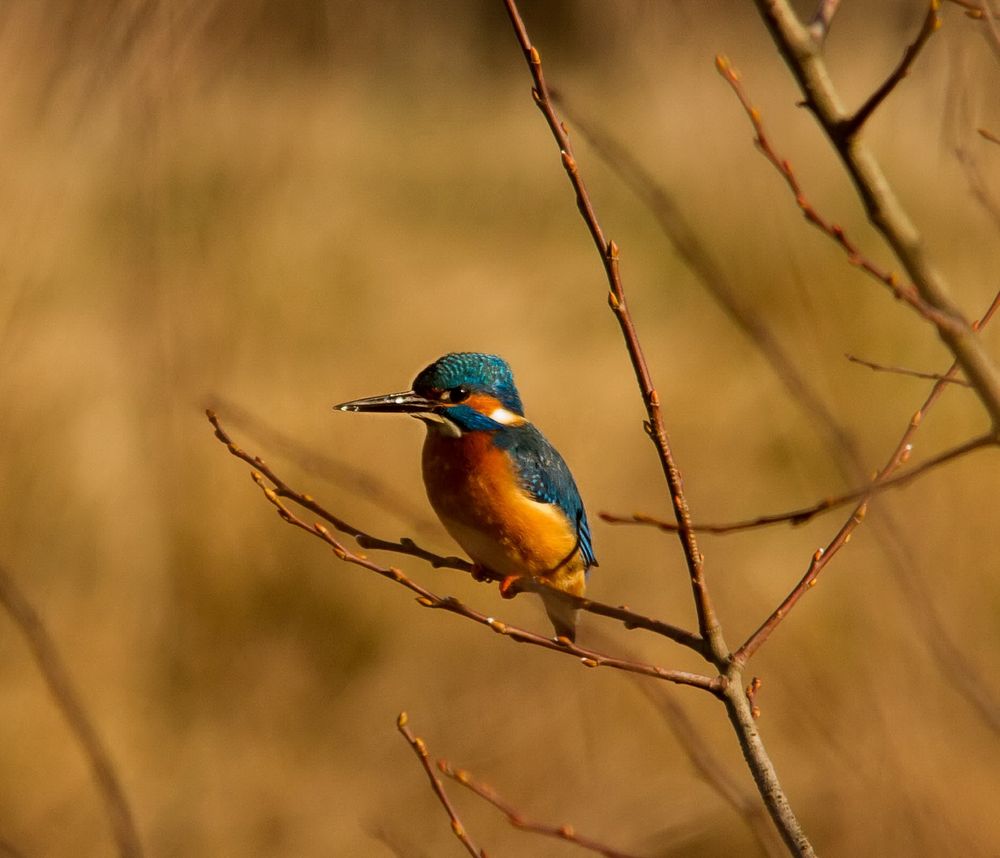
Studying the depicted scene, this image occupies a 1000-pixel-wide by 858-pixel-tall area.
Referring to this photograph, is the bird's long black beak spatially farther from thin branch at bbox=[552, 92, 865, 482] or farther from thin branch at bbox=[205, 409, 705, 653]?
thin branch at bbox=[552, 92, 865, 482]

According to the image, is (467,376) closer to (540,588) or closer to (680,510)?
(540,588)

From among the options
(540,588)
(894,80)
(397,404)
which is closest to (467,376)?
(397,404)

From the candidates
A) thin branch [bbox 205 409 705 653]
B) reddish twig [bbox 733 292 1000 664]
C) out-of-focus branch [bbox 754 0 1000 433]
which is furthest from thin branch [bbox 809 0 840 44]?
thin branch [bbox 205 409 705 653]

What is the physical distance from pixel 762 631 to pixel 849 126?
58cm

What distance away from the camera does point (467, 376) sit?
2.29m

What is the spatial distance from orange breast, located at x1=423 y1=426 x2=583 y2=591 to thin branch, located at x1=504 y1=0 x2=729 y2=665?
94cm

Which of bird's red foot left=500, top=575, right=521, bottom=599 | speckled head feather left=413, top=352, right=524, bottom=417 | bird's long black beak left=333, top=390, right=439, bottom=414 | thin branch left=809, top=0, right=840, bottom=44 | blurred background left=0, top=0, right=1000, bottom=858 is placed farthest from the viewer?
blurred background left=0, top=0, right=1000, bottom=858

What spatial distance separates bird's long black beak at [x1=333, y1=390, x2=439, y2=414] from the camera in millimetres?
1970

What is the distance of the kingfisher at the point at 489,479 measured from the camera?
2.21 m

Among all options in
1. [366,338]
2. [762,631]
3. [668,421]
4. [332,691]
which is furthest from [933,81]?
[762,631]

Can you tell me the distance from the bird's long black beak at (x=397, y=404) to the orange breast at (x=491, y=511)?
90mm

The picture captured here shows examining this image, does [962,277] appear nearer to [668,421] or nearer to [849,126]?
[668,421]

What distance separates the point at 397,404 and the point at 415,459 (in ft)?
10.5

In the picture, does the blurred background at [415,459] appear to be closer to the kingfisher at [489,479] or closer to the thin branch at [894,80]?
the kingfisher at [489,479]
